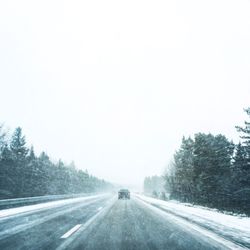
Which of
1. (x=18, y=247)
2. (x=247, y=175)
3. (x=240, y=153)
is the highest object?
(x=240, y=153)

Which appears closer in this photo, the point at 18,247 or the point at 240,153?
the point at 18,247

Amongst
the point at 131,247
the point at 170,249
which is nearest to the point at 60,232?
the point at 131,247

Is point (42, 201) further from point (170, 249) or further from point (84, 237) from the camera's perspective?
point (170, 249)

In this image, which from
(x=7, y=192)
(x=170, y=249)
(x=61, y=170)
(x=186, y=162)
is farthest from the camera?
(x=61, y=170)

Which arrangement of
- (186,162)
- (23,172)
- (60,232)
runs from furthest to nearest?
(186,162) → (23,172) → (60,232)

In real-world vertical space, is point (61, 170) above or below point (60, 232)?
above

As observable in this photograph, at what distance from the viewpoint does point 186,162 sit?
47250 mm

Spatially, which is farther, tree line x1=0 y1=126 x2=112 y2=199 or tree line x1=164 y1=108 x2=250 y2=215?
tree line x1=0 y1=126 x2=112 y2=199

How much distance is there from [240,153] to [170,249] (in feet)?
94.1

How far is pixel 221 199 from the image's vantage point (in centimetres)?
3219

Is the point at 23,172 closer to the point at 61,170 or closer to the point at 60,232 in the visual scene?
the point at 61,170

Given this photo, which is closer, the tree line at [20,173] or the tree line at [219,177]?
the tree line at [219,177]

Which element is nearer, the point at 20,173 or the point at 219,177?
the point at 219,177

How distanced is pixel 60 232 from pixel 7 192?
33.5 m
